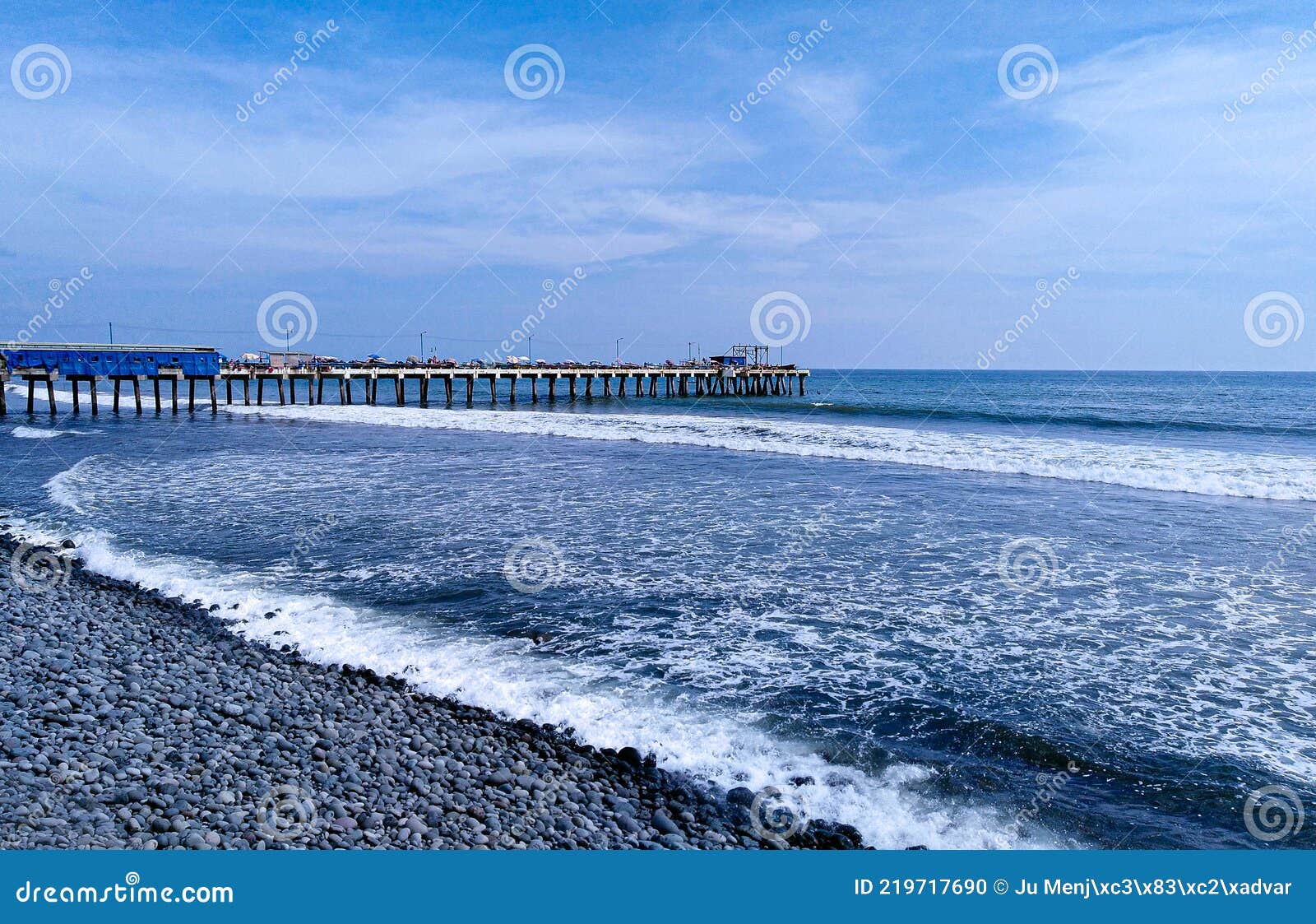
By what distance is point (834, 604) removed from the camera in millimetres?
10219

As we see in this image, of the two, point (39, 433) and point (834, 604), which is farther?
point (39, 433)

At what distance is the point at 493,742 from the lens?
6.11m

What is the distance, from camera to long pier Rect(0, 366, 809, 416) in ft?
148

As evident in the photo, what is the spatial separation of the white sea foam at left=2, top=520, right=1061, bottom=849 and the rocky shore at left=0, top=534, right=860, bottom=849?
0.22 metres

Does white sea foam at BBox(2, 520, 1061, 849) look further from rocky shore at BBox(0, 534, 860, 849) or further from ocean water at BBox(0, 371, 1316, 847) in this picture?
rocky shore at BBox(0, 534, 860, 849)

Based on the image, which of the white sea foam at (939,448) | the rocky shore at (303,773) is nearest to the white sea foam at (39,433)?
the white sea foam at (939,448)

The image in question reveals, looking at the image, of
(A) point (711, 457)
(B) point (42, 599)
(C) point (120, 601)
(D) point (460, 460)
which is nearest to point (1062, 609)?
(C) point (120, 601)

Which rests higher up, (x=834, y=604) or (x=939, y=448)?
(x=939, y=448)

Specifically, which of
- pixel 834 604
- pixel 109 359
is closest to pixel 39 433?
pixel 109 359

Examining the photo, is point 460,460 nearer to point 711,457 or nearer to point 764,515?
point 711,457

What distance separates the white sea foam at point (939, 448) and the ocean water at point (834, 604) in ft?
1.12

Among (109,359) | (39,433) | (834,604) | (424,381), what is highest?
(424,381)

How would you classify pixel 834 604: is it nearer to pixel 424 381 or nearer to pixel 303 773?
pixel 303 773

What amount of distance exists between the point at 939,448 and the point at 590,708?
2512cm
